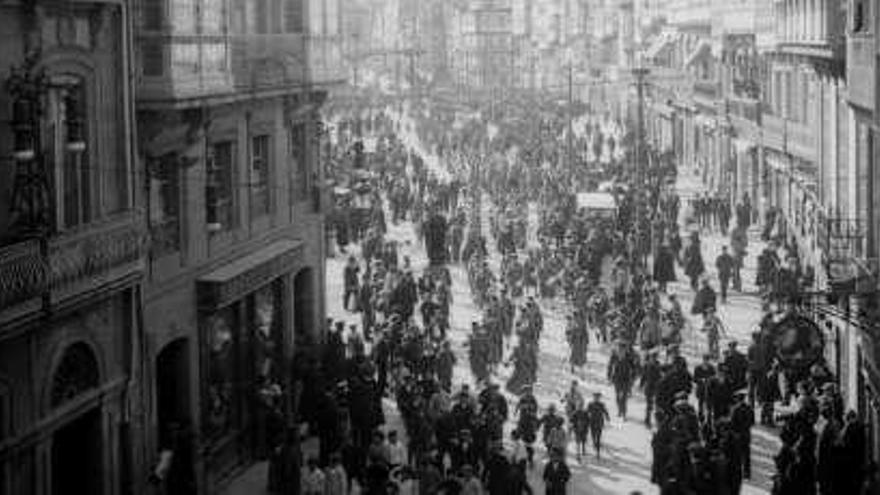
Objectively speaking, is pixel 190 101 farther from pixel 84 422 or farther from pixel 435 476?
pixel 435 476

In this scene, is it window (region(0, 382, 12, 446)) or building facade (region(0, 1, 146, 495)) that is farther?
building facade (region(0, 1, 146, 495))

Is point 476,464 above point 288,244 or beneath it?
beneath

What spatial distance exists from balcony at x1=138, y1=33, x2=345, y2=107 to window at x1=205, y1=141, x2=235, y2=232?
3.53 ft

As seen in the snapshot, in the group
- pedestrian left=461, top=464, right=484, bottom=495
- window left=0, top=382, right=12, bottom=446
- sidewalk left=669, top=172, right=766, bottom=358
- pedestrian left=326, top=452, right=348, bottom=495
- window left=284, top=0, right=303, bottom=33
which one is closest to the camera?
window left=0, top=382, right=12, bottom=446

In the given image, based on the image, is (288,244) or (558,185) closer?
(288,244)

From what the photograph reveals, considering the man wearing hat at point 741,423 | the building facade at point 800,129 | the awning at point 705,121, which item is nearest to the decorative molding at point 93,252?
the man wearing hat at point 741,423

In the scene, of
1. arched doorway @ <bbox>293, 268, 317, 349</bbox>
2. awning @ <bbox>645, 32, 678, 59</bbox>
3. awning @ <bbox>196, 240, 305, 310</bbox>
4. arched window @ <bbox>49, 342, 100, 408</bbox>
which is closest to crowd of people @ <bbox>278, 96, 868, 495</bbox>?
arched doorway @ <bbox>293, 268, 317, 349</bbox>

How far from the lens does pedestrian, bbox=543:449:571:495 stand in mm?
21406

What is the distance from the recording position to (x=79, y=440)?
20562 millimetres

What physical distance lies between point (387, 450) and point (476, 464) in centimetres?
145

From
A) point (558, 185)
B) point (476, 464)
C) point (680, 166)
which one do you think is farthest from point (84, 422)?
point (680, 166)

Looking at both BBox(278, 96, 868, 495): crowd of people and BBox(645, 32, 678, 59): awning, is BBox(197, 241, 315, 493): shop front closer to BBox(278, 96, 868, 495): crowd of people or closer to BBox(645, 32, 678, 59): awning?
BBox(278, 96, 868, 495): crowd of people

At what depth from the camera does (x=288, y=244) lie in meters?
29.1

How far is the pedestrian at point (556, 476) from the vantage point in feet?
70.2
